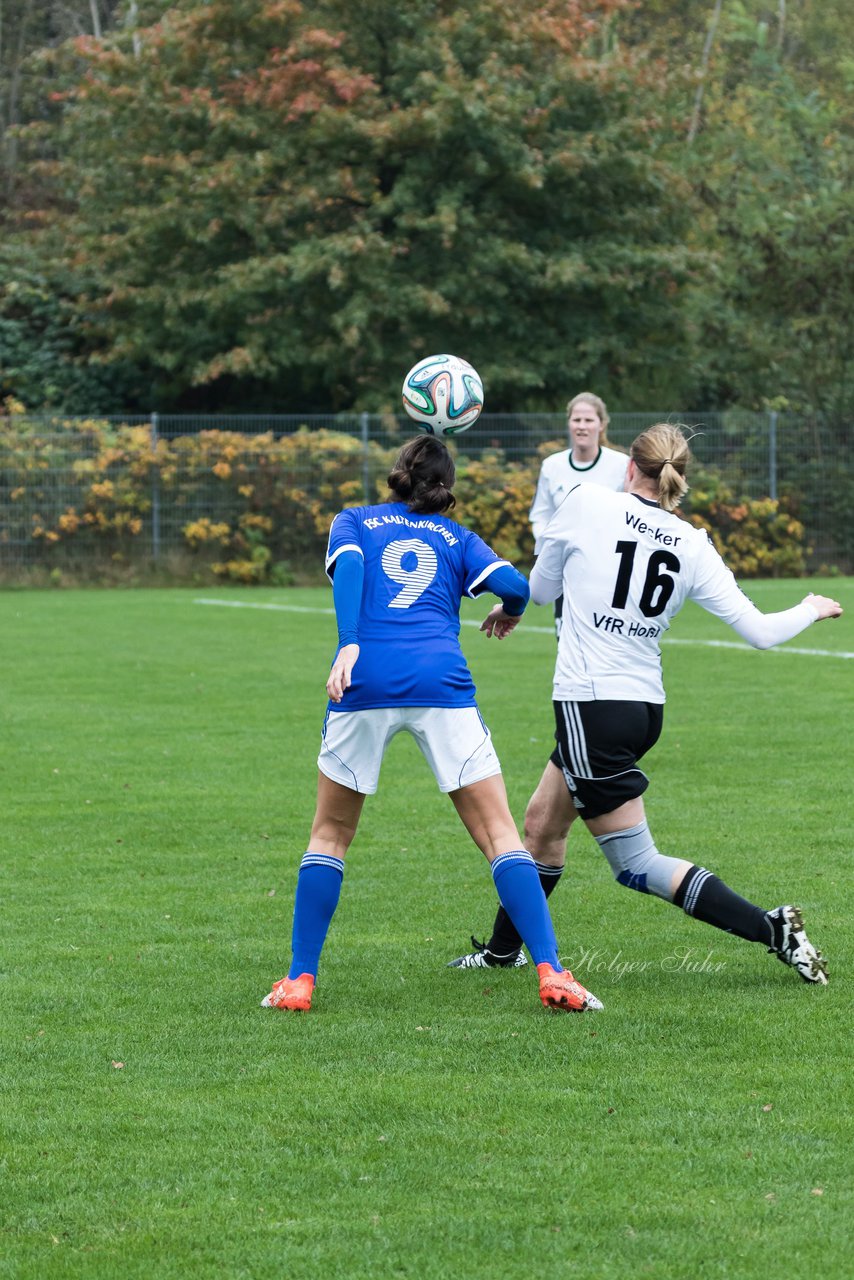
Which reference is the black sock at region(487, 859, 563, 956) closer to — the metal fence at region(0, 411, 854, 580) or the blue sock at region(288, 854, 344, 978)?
the blue sock at region(288, 854, 344, 978)

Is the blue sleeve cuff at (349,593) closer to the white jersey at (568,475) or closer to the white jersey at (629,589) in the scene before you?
the white jersey at (629,589)

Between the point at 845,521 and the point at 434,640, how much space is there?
24489 millimetres

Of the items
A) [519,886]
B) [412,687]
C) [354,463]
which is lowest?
[354,463]

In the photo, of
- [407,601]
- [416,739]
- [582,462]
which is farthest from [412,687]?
[582,462]

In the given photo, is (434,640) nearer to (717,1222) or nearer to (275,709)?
(717,1222)

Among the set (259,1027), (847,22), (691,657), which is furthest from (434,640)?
(847,22)

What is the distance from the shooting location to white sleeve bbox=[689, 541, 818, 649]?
5598 millimetres

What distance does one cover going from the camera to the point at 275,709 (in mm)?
13102

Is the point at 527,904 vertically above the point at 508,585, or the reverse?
the point at 508,585

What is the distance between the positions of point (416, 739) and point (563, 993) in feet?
2.92

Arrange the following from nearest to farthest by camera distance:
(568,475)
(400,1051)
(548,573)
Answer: (400,1051) → (548,573) → (568,475)

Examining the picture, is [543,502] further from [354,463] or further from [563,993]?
[354,463]

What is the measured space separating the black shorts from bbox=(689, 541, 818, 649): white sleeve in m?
0.37

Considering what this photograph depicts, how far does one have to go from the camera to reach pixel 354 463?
27.6 meters
